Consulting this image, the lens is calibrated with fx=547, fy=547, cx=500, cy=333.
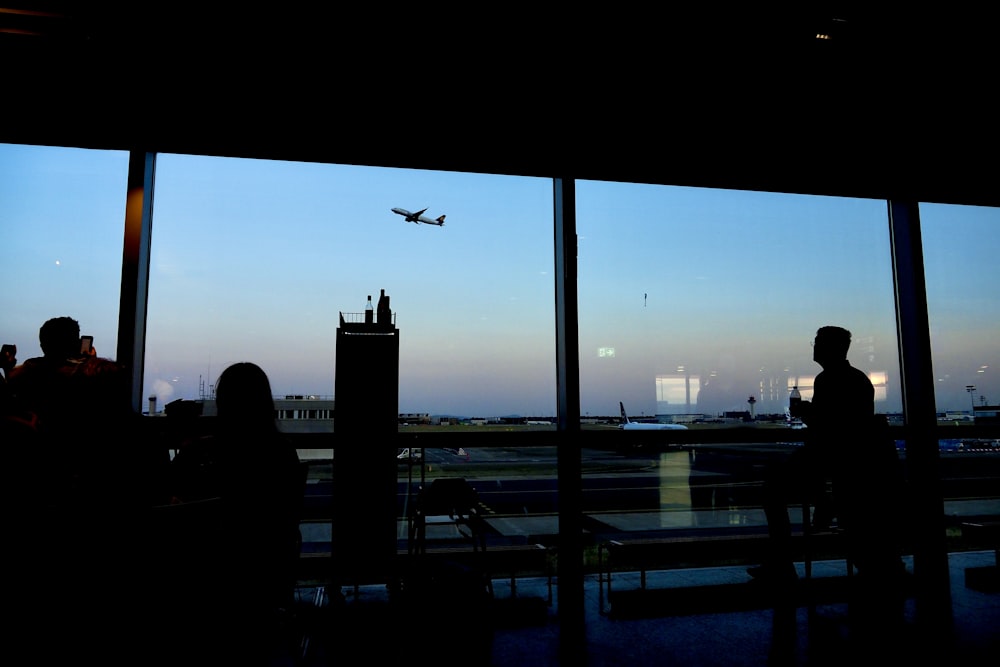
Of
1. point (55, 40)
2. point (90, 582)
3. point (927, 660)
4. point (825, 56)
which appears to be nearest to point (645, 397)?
point (927, 660)

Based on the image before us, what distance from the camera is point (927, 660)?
237cm

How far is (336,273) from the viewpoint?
3693 mm

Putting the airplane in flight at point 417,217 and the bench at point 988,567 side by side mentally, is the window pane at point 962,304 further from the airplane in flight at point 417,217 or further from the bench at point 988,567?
the airplane in flight at point 417,217

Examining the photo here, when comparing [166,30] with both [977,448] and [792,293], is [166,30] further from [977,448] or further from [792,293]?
[977,448]

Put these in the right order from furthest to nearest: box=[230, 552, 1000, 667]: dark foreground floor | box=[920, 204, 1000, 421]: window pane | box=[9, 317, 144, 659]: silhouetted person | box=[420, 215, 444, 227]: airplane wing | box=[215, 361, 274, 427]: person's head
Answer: box=[920, 204, 1000, 421]: window pane < box=[420, 215, 444, 227]: airplane wing < box=[230, 552, 1000, 667]: dark foreground floor < box=[215, 361, 274, 427]: person's head < box=[9, 317, 144, 659]: silhouetted person

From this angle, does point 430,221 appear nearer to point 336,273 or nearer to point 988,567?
point 336,273

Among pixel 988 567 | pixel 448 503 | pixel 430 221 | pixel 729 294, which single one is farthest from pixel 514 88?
pixel 988 567

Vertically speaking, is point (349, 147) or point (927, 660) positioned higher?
point (349, 147)

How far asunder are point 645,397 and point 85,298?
361 centimetres

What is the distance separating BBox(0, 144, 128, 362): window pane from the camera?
297 cm

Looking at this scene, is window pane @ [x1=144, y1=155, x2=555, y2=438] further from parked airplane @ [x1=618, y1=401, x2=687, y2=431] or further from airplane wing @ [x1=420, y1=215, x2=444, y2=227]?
parked airplane @ [x1=618, y1=401, x2=687, y2=431]

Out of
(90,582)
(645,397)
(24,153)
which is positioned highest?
(24,153)

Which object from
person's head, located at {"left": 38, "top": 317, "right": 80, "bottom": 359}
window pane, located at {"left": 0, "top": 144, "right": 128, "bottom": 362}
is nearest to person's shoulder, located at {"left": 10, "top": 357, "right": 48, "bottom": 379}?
person's head, located at {"left": 38, "top": 317, "right": 80, "bottom": 359}

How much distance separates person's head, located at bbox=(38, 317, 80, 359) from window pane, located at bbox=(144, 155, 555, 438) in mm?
453
